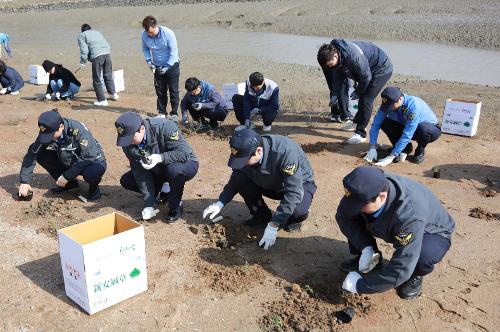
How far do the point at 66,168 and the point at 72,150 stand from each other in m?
0.37

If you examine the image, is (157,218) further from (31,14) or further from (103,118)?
(31,14)

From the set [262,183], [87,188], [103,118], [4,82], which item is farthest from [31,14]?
[262,183]

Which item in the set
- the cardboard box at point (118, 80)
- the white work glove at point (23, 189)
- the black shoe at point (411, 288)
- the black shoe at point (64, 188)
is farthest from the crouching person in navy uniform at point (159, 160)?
the cardboard box at point (118, 80)

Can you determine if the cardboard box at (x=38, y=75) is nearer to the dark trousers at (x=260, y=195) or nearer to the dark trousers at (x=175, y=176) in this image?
the dark trousers at (x=175, y=176)

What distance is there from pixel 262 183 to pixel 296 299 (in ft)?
3.39

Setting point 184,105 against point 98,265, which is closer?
point 98,265

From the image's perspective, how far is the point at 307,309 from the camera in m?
3.36

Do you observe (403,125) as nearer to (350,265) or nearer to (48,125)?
(350,265)

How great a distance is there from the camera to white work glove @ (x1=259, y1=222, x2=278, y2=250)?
3.98 metres

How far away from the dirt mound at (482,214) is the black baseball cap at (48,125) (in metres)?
3.99

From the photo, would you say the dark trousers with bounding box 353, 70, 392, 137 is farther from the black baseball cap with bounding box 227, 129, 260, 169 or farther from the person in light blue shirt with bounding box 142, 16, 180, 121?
the black baseball cap with bounding box 227, 129, 260, 169

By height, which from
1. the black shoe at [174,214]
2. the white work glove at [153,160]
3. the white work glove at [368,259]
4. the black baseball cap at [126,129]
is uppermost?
the black baseball cap at [126,129]

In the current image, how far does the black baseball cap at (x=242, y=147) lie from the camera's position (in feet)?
11.8

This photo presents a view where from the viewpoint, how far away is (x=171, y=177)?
14.5ft
